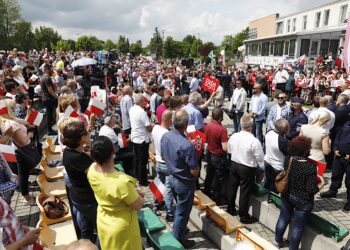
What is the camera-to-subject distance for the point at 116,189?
8.80 ft

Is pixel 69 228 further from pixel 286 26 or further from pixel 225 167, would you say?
pixel 286 26

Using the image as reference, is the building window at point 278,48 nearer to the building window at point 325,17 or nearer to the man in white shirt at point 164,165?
the building window at point 325,17

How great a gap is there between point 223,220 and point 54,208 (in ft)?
8.65

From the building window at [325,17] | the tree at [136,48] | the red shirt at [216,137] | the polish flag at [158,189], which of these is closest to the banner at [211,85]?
the red shirt at [216,137]

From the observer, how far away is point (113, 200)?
273 centimetres

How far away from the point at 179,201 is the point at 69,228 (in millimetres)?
1757

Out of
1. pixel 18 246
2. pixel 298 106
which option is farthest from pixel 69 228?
pixel 298 106

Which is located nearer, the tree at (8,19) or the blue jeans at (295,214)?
the blue jeans at (295,214)

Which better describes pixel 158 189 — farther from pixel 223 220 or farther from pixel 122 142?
pixel 122 142

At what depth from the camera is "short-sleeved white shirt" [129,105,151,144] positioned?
19.5 ft

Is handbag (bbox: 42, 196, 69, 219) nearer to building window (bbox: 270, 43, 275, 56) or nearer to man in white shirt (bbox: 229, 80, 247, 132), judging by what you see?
man in white shirt (bbox: 229, 80, 247, 132)

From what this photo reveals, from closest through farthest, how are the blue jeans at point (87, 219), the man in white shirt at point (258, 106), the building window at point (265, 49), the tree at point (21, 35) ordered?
the blue jeans at point (87, 219), the man in white shirt at point (258, 106), the building window at point (265, 49), the tree at point (21, 35)

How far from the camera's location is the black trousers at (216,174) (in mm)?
5367

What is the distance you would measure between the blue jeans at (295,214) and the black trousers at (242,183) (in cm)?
80
